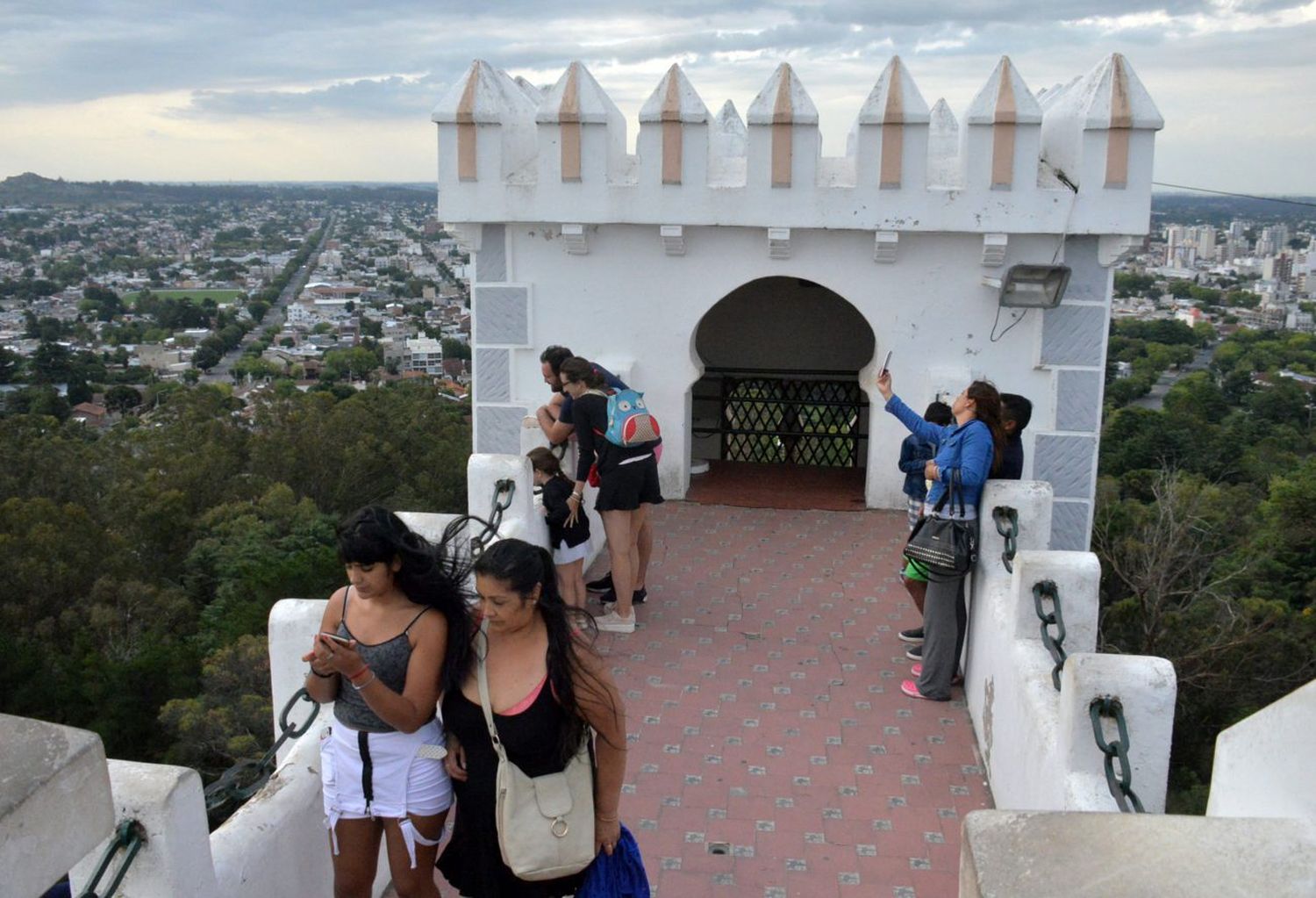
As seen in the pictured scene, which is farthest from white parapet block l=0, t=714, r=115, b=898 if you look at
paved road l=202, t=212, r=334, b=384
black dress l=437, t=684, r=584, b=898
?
paved road l=202, t=212, r=334, b=384

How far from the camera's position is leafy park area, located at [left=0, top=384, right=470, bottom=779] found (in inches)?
830

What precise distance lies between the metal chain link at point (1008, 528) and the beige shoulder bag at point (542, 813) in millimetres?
2897

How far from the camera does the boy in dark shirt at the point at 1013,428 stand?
630 cm

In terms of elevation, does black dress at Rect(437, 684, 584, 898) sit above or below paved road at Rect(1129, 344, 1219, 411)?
above

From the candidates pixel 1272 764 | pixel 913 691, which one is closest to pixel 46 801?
pixel 1272 764

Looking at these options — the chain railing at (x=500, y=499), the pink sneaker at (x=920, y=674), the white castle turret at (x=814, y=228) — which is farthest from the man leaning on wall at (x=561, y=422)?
the white castle turret at (x=814, y=228)

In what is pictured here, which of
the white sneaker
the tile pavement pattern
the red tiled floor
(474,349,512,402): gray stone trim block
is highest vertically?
(474,349,512,402): gray stone trim block

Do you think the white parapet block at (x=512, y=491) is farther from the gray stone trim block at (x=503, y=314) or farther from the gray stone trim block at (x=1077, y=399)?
the gray stone trim block at (x=1077, y=399)

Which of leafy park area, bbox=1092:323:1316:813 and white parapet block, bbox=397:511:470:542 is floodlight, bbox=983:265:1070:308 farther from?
leafy park area, bbox=1092:323:1316:813

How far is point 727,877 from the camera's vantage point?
4504mm

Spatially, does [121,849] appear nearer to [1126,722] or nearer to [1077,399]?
[1126,722]

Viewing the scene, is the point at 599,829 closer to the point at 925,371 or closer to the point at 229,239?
the point at 925,371

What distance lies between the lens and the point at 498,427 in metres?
9.33

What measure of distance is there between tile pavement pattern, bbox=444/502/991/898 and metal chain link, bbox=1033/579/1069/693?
0.78 meters
